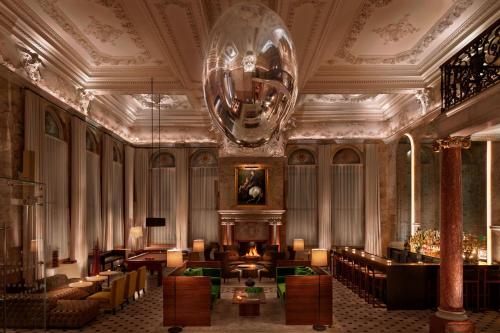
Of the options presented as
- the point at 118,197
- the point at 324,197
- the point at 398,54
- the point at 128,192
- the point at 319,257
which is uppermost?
the point at 398,54

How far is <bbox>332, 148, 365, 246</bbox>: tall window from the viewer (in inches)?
623

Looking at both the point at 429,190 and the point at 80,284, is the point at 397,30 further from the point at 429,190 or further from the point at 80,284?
the point at 429,190

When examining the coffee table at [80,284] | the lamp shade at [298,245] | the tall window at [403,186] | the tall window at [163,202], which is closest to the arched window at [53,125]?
the coffee table at [80,284]

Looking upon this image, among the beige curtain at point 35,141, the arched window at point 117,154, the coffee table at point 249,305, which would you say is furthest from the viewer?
the arched window at point 117,154

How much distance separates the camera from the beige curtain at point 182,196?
15.9 m

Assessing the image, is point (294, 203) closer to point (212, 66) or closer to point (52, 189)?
point (52, 189)

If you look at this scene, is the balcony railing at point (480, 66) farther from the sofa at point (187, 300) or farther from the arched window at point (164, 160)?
the arched window at point (164, 160)

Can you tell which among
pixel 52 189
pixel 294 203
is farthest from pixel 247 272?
pixel 52 189

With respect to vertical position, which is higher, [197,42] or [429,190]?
[197,42]

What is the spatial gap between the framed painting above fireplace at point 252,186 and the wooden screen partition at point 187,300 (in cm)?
792

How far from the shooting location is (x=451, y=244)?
281 inches

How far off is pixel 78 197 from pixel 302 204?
8673 millimetres

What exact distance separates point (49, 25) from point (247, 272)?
30.0 feet

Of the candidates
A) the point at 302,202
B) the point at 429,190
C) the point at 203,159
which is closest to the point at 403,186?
the point at 429,190
